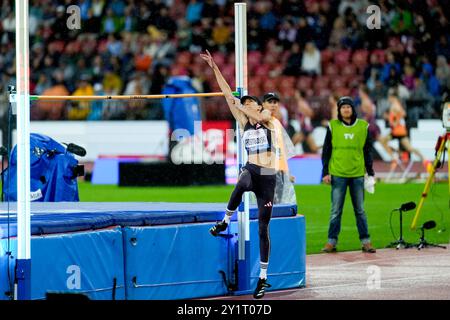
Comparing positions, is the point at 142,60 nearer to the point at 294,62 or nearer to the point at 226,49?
the point at 226,49

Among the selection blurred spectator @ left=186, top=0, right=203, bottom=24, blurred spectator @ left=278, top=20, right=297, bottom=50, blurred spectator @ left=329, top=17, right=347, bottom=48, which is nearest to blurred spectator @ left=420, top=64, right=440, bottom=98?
blurred spectator @ left=329, top=17, right=347, bottom=48

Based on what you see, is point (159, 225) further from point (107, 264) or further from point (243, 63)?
point (243, 63)

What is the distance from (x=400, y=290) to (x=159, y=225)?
247 centimetres

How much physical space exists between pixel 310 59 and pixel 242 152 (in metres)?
20.1

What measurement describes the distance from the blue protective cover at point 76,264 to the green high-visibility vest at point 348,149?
16.5ft

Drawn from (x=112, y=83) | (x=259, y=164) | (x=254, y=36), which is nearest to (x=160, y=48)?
(x=112, y=83)

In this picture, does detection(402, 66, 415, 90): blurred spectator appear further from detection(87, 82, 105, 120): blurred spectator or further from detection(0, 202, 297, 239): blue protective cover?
detection(0, 202, 297, 239): blue protective cover

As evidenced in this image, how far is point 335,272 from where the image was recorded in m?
12.2

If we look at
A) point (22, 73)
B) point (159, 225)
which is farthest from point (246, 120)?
point (22, 73)

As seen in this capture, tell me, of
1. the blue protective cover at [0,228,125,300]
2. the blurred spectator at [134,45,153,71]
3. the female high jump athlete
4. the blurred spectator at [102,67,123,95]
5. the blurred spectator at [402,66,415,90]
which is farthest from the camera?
the blurred spectator at [134,45,153,71]

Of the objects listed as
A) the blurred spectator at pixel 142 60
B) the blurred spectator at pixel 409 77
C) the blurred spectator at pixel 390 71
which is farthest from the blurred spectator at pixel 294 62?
the blurred spectator at pixel 142 60

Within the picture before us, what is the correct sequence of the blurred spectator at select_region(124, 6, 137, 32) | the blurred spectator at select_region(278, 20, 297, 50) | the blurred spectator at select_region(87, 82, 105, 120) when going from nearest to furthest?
the blurred spectator at select_region(87, 82, 105, 120) → the blurred spectator at select_region(278, 20, 297, 50) → the blurred spectator at select_region(124, 6, 137, 32)

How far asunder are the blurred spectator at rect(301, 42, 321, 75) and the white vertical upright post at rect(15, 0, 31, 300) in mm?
22249

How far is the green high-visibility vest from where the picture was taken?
14125mm
